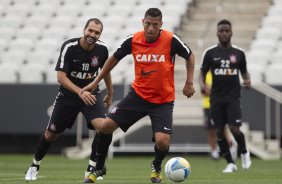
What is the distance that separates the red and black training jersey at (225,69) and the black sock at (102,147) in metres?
4.52

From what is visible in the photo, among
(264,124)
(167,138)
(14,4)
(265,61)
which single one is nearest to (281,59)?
(265,61)

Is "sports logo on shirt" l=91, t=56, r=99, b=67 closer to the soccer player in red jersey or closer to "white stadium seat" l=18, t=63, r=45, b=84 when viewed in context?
the soccer player in red jersey

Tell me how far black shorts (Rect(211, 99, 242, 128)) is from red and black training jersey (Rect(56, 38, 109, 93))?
372 cm

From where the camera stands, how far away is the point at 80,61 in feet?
37.9

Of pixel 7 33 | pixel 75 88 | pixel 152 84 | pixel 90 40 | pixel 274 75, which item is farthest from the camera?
pixel 7 33

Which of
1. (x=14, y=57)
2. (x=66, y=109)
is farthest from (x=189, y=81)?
(x=14, y=57)

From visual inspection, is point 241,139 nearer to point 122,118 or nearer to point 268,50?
point 122,118

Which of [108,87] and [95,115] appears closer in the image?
[95,115]

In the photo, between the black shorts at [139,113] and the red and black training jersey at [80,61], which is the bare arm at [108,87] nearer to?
the red and black training jersey at [80,61]

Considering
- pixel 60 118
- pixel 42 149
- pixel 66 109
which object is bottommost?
pixel 42 149

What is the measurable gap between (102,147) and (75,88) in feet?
3.24

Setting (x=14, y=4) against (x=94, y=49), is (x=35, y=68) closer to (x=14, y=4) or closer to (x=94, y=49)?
(x=14, y=4)

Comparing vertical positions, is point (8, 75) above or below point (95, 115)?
→ above

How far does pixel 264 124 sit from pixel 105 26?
699cm
